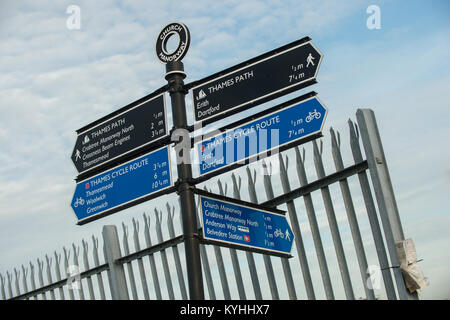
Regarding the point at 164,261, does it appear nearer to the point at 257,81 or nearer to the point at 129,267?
the point at 129,267

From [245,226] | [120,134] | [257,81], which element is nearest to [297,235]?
[245,226]

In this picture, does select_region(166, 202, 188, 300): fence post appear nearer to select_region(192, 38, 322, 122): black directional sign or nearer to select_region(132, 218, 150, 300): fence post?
select_region(132, 218, 150, 300): fence post

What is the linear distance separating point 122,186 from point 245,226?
5.18 ft

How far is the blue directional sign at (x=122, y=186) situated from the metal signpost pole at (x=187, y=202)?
242 millimetres

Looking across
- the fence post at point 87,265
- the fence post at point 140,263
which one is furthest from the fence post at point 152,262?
the fence post at point 87,265

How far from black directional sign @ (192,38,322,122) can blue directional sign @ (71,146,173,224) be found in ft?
2.38

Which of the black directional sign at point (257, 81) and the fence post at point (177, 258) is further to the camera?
the fence post at point (177, 258)

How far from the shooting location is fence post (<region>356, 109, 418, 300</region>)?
563 centimetres

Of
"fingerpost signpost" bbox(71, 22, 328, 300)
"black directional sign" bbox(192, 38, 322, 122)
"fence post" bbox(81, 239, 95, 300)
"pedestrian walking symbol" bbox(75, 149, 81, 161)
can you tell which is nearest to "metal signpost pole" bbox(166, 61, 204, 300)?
"fingerpost signpost" bbox(71, 22, 328, 300)

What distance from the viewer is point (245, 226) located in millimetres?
5914

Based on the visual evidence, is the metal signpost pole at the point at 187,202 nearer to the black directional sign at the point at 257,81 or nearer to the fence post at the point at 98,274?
the black directional sign at the point at 257,81

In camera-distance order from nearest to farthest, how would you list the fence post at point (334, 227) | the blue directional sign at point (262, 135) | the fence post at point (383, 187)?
the fence post at point (383, 187) → the blue directional sign at point (262, 135) → the fence post at point (334, 227)

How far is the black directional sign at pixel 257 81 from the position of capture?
19.4ft
